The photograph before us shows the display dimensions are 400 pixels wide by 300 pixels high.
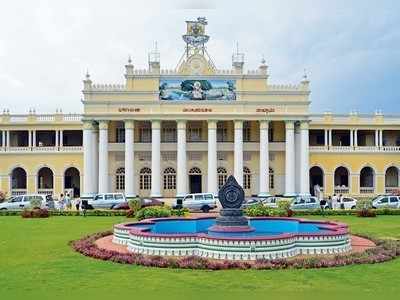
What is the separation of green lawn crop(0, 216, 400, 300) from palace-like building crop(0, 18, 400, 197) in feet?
107

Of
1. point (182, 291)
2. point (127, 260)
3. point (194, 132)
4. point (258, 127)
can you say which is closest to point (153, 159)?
point (194, 132)

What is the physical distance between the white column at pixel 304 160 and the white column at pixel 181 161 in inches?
394

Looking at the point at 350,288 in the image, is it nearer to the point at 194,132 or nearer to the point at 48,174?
the point at 194,132

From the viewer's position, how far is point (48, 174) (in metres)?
57.4

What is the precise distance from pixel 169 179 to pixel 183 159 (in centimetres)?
326

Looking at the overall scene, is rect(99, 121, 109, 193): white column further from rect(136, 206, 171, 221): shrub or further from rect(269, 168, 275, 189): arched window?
rect(136, 206, 171, 221): shrub

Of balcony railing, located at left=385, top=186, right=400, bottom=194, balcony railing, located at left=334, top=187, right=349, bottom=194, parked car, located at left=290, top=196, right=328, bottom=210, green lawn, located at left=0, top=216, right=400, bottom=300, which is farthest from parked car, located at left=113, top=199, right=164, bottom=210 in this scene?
balcony railing, located at left=385, top=186, right=400, bottom=194

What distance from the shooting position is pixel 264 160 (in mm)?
51406

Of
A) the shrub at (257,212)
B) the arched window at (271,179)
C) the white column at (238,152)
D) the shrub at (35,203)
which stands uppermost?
the white column at (238,152)

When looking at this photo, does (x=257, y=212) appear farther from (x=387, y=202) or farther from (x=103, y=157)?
(x=103, y=157)

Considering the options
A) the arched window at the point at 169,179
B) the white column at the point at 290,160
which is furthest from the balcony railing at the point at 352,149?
the arched window at the point at 169,179

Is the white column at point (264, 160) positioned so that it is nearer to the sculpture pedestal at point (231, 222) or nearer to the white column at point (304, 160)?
the white column at point (304, 160)

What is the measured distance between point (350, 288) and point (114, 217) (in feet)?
77.8

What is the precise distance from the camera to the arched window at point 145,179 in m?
53.3
